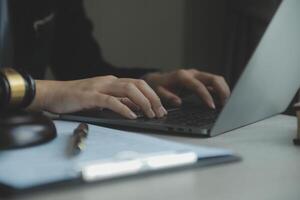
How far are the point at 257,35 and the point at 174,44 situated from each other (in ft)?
0.85

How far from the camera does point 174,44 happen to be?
1222 mm

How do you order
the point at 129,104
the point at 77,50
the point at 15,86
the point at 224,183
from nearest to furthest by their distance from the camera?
the point at 224,183 → the point at 15,86 → the point at 129,104 → the point at 77,50

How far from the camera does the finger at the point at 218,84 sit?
1.07 meters

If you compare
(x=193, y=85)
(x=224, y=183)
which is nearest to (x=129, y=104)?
(x=193, y=85)

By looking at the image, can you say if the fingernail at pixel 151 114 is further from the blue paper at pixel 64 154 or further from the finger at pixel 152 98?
the blue paper at pixel 64 154

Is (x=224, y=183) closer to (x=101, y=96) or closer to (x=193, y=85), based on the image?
(x=101, y=96)

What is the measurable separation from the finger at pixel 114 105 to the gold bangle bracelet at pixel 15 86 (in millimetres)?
240

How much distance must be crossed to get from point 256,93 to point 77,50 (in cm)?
55

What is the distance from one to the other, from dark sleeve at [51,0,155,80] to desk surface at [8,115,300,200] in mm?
590

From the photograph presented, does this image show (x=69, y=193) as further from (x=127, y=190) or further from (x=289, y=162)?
(x=289, y=162)

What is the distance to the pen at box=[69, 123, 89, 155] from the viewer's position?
619 mm

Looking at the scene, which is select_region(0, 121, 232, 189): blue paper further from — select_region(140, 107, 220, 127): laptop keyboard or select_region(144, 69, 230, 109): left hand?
select_region(144, 69, 230, 109): left hand

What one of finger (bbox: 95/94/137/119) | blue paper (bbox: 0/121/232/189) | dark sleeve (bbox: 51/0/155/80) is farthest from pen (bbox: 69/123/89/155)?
dark sleeve (bbox: 51/0/155/80)

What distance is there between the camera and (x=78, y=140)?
25.5 inches
